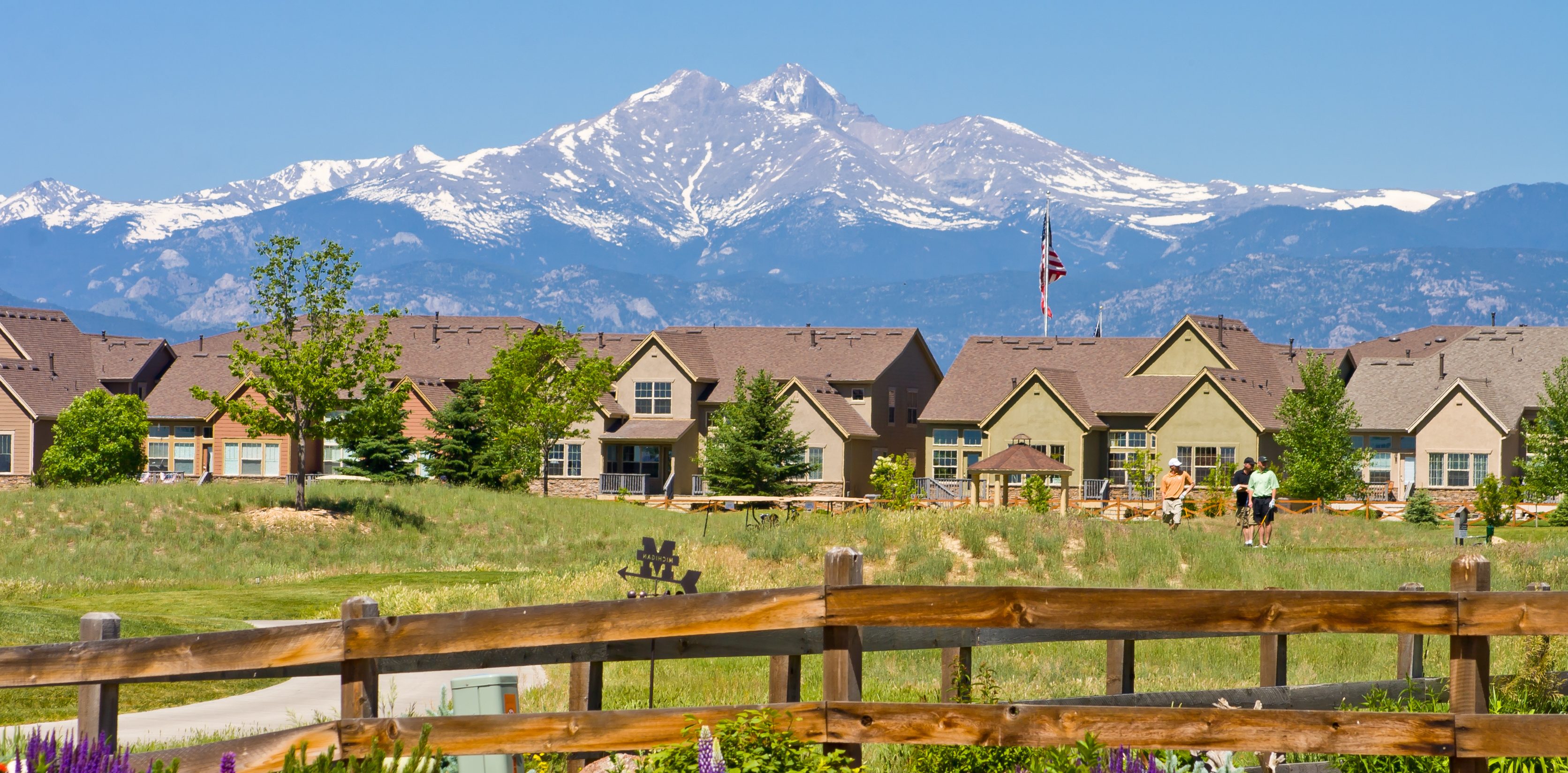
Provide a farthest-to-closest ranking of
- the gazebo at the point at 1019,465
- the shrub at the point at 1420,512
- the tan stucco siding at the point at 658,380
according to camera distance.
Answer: the tan stucco siding at the point at 658,380 → the gazebo at the point at 1019,465 → the shrub at the point at 1420,512

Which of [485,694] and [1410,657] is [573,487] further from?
[485,694]

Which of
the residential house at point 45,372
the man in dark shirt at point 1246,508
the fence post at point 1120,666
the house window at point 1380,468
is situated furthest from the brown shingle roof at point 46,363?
the fence post at point 1120,666

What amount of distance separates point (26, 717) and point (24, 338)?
66432mm

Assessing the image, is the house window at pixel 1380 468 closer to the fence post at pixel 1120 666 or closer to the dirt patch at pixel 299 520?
the dirt patch at pixel 299 520

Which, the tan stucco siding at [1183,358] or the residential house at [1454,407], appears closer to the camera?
the residential house at [1454,407]

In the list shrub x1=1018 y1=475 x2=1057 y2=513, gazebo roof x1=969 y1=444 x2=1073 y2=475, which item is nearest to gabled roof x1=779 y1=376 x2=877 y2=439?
gazebo roof x1=969 y1=444 x2=1073 y2=475

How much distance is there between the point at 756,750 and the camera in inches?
259

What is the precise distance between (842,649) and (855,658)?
3.2 inches

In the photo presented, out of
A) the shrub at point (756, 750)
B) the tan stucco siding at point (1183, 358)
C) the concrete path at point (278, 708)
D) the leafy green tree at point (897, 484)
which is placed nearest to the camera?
the shrub at point (756, 750)

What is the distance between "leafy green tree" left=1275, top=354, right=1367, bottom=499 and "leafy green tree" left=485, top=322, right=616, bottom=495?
2691cm

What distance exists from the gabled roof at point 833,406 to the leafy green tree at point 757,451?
8728 millimetres

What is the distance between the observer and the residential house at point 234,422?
6994 cm

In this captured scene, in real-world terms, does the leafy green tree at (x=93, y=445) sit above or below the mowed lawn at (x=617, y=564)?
above

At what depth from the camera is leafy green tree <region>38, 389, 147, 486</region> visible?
199ft
